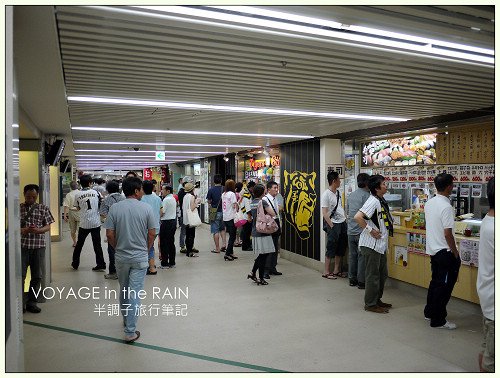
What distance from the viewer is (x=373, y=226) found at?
4375mm

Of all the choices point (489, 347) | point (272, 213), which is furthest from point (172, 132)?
point (489, 347)

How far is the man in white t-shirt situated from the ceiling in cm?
119

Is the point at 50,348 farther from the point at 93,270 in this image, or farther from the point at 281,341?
the point at 93,270

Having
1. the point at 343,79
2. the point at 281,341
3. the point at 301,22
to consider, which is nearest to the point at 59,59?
the point at 301,22

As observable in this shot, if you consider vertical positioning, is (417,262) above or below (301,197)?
below

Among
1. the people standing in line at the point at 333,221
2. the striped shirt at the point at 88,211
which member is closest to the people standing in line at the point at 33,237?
the striped shirt at the point at 88,211

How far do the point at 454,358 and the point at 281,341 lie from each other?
1.52 meters

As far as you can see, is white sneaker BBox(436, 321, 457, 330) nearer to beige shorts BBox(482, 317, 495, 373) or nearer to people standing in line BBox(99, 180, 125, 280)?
beige shorts BBox(482, 317, 495, 373)

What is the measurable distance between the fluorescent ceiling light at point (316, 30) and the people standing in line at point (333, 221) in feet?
10.8

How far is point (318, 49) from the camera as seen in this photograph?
2.74 meters

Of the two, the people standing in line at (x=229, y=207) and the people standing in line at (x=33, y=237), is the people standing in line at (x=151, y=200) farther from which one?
the people standing in line at (x=229, y=207)

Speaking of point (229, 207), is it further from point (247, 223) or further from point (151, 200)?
point (151, 200)

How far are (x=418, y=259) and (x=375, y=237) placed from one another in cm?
126

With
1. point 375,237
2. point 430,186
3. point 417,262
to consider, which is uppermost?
point 430,186
